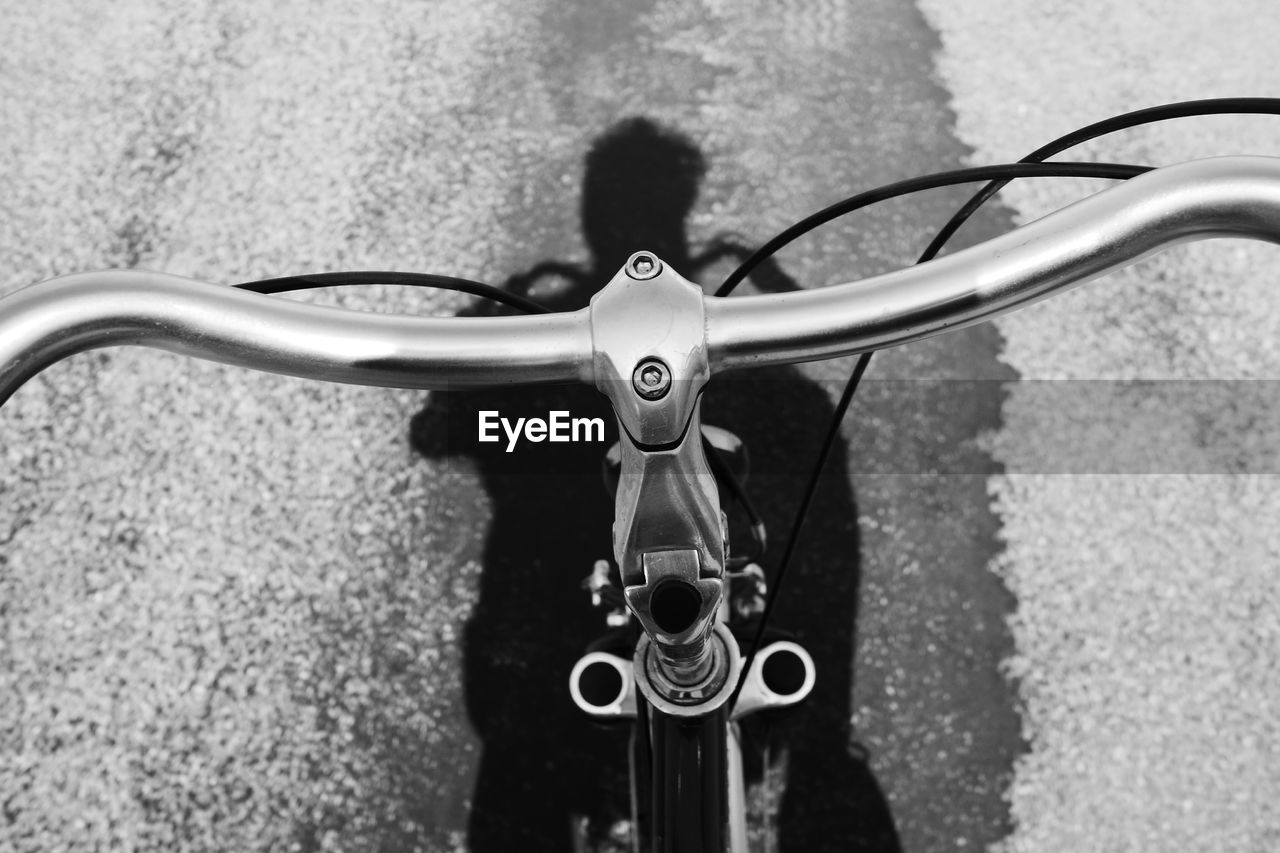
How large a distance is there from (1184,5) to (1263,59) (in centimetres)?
39

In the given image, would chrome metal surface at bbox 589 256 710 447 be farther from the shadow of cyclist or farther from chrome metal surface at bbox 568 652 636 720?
the shadow of cyclist

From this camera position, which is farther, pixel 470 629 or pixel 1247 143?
pixel 1247 143

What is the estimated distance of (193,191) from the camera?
3.25 meters

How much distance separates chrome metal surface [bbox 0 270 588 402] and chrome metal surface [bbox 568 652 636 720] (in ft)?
2.80

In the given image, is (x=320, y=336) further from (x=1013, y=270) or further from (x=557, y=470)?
(x=557, y=470)

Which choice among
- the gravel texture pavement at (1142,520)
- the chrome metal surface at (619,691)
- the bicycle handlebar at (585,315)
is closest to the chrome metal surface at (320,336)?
the bicycle handlebar at (585,315)

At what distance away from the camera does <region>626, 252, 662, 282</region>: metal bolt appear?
3.20 ft

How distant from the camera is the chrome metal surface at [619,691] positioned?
67.2 inches

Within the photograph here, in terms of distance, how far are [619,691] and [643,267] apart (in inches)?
39.9

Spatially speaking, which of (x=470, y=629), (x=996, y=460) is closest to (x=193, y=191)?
(x=470, y=629)

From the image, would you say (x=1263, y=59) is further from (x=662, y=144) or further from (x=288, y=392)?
(x=288, y=392)

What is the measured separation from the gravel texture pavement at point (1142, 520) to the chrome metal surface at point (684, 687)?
1.39 metres

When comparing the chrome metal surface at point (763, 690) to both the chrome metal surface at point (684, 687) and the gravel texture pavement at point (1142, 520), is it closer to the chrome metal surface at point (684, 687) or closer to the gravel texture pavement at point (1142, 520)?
the chrome metal surface at point (684, 687)

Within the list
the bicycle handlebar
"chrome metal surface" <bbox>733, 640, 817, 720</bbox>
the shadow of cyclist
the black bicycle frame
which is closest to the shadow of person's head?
the shadow of cyclist
